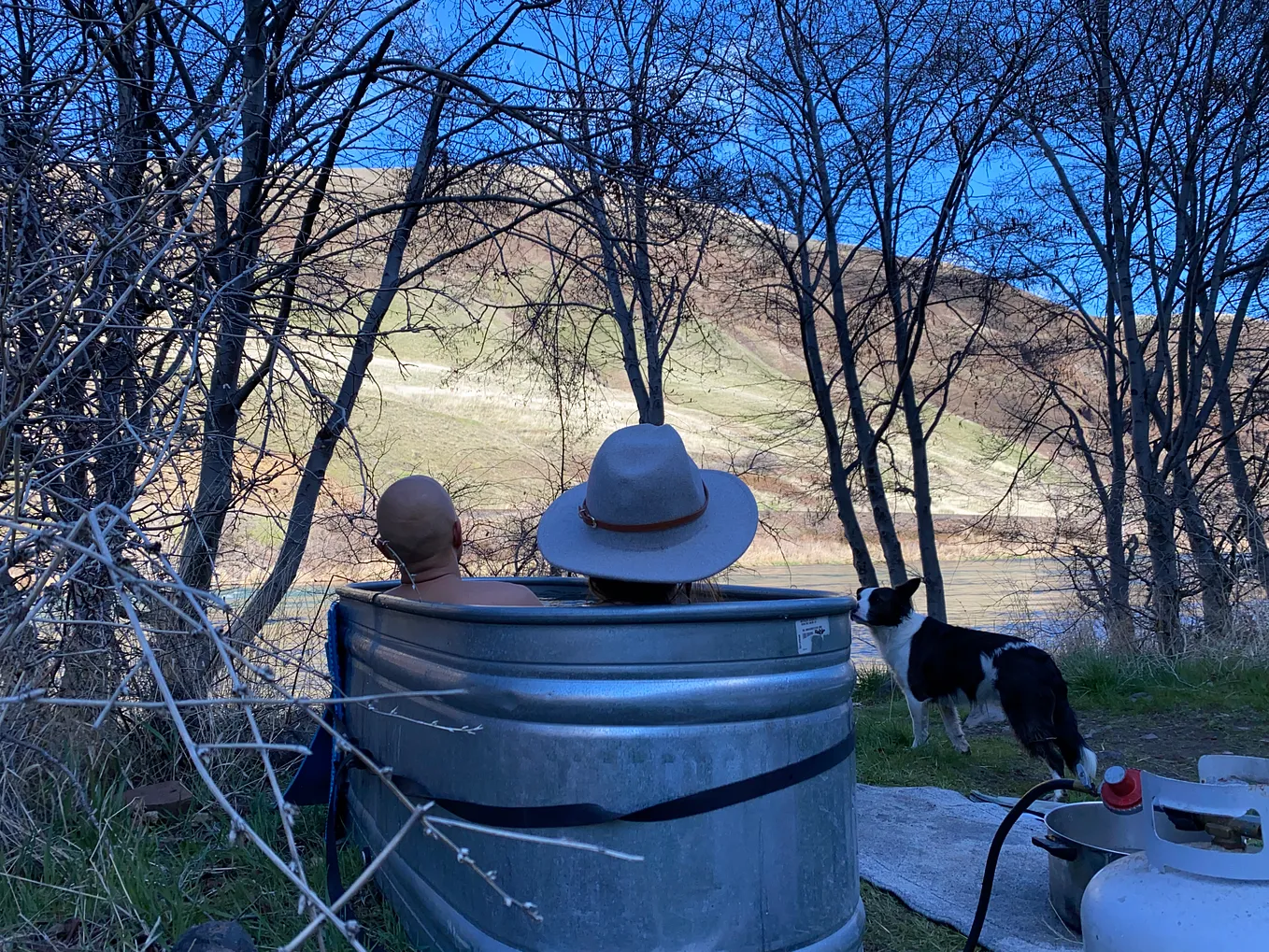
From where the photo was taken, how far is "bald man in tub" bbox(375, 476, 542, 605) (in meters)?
3.29

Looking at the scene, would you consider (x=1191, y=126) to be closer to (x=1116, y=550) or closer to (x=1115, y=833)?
(x=1116, y=550)

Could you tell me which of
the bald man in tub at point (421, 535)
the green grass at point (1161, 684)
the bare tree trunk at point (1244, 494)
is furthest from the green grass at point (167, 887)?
the bare tree trunk at point (1244, 494)

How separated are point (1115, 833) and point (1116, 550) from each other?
648 cm

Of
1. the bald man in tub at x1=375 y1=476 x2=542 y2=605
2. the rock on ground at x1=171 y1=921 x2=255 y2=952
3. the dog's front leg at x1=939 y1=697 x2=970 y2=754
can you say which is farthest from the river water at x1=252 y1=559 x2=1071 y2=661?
the rock on ground at x1=171 y1=921 x2=255 y2=952

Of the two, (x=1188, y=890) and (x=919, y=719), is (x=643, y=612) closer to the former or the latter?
(x=1188, y=890)

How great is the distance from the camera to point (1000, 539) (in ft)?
34.8

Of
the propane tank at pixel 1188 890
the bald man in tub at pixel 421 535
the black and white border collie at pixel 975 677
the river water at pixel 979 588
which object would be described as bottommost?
the river water at pixel 979 588

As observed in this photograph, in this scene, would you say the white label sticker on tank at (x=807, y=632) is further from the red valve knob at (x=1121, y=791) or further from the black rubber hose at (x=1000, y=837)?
the black rubber hose at (x=1000, y=837)

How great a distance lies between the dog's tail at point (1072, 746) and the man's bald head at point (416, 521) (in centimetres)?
383

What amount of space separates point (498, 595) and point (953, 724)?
4.28m

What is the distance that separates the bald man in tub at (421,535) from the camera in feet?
10.8

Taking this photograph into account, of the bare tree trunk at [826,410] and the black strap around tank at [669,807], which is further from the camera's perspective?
the bare tree trunk at [826,410]

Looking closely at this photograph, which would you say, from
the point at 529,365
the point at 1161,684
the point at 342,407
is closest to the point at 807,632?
the point at 342,407

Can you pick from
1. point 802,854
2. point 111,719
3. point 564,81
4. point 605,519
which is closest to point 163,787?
point 111,719
